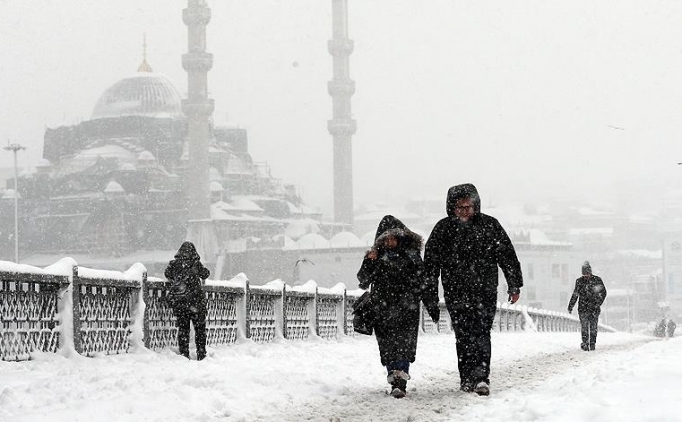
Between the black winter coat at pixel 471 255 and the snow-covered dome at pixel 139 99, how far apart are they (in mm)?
90711

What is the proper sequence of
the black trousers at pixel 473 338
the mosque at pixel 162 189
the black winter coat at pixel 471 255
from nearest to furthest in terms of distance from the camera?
1. the black trousers at pixel 473 338
2. the black winter coat at pixel 471 255
3. the mosque at pixel 162 189

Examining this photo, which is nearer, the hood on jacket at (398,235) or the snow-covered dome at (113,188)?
the hood on jacket at (398,235)

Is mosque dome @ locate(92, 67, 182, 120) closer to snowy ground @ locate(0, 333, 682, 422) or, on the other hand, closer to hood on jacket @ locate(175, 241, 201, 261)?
hood on jacket @ locate(175, 241, 201, 261)

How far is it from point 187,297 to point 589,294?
21.2 ft

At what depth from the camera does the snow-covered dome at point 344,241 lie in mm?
85812

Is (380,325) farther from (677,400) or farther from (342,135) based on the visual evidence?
(342,135)

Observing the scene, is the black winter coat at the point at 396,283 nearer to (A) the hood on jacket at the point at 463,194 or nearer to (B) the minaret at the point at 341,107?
(A) the hood on jacket at the point at 463,194

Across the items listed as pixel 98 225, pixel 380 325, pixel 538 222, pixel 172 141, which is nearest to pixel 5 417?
pixel 380 325

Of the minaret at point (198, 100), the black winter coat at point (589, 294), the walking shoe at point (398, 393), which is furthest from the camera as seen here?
the minaret at point (198, 100)

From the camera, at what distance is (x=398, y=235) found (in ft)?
22.7

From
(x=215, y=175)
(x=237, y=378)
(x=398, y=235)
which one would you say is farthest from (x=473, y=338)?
(x=215, y=175)

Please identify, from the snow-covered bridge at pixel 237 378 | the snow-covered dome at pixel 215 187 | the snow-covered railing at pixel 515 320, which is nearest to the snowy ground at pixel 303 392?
the snow-covered bridge at pixel 237 378

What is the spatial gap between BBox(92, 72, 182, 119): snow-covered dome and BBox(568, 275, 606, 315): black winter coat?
3336 inches

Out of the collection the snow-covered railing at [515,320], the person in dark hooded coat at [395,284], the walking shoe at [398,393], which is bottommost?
the snow-covered railing at [515,320]
